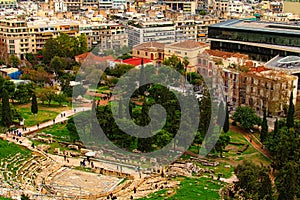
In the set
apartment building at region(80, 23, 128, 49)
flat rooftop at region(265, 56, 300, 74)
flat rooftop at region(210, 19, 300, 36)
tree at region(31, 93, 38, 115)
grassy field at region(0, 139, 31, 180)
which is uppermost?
flat rooftop at region(210, 19, 300, 36)

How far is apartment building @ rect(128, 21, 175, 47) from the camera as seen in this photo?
170 ft

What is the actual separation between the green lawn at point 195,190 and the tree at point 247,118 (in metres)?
Answer: 7.53

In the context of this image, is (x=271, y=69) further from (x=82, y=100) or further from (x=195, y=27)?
(x=195, y=27)

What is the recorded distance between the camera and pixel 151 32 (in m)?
52.2

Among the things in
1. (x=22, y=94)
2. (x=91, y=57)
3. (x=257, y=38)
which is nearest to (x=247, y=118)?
(x=22, y=94)

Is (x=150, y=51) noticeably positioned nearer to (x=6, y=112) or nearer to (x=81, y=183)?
(x=6, y=112)

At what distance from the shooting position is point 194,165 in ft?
79.7

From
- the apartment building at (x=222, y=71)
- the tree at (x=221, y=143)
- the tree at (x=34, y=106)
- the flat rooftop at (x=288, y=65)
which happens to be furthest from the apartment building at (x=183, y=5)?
the tree at (x=221, y=143)

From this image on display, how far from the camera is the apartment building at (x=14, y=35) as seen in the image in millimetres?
47812

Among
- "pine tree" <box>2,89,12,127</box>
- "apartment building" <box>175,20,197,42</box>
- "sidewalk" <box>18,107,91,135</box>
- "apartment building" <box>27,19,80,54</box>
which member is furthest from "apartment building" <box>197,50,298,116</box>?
"apartment building" <box>27,19,80,54</box>

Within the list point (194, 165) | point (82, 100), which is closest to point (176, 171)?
point (194, 165)

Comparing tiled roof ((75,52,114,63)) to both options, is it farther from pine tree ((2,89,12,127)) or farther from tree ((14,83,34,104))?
pine tree ((2,89,12,127))

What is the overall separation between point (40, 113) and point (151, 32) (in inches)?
866

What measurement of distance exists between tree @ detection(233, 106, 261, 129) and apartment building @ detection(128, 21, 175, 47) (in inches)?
928
